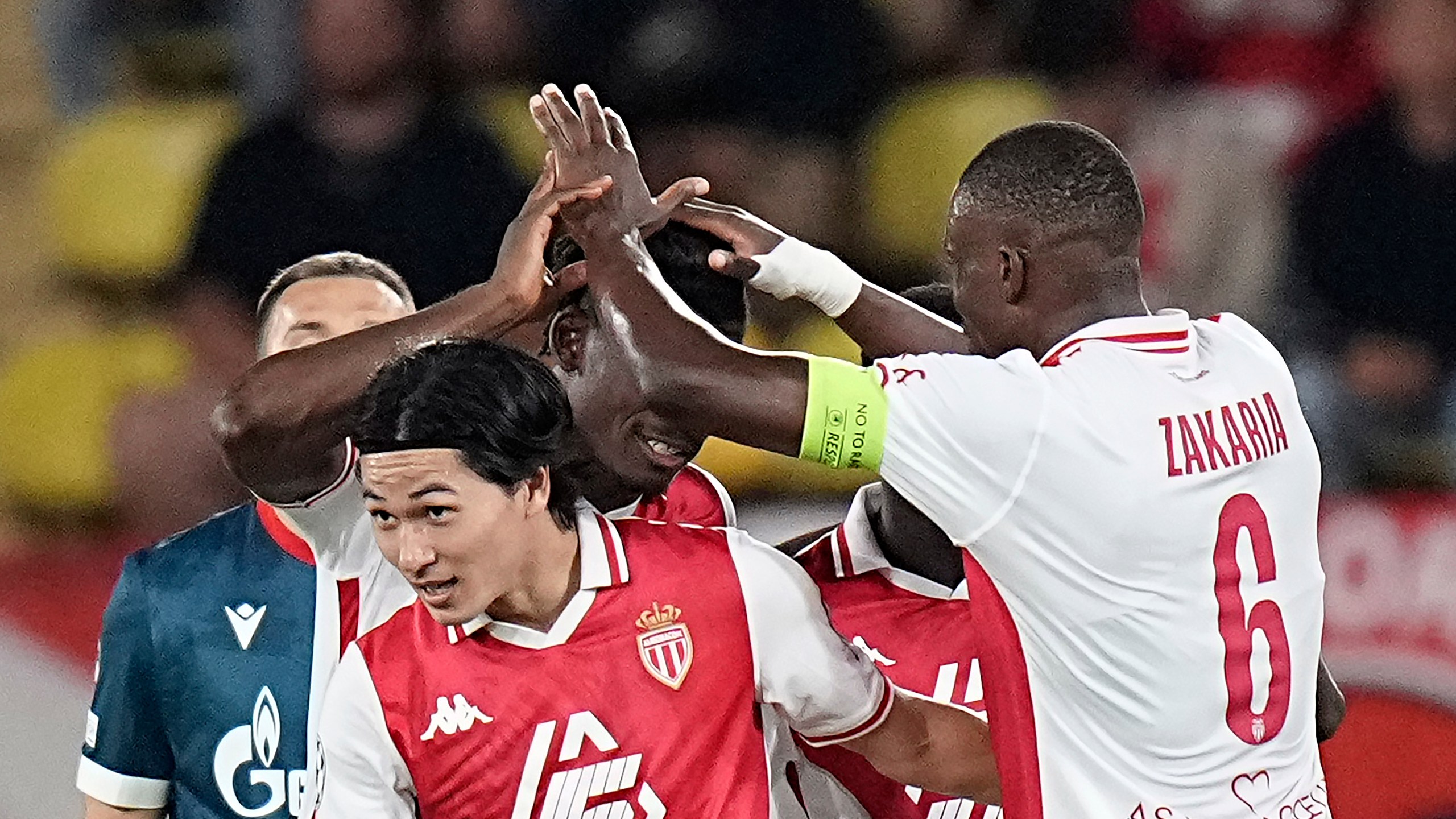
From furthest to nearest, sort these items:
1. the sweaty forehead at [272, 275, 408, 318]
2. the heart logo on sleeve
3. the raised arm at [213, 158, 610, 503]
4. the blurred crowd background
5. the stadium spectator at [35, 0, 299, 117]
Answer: the stadium spectator at [35, 0, 299, 117]
the blurred crowd background
the sweaty forehead at [272, 275, 408, 318]
the raised arm at [213, 158, 610, 503]
the heart logo on sleeve

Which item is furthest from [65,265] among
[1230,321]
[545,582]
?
[1230,321]

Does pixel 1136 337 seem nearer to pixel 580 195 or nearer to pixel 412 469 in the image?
pixel 580 195

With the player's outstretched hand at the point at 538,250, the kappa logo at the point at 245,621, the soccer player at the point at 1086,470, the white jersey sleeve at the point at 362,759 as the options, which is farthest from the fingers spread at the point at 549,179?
the kappa logo at the point at 245,621

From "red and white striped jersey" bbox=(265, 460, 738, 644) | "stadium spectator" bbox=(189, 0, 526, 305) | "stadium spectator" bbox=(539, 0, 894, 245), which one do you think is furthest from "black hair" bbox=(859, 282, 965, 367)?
"stadium spectator" bbox=(539, 0, 894, 245)

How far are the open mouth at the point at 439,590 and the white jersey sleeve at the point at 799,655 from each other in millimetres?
330

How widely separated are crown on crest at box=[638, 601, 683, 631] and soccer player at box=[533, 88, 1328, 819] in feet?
0.71

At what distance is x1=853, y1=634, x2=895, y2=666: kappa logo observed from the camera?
2312mm

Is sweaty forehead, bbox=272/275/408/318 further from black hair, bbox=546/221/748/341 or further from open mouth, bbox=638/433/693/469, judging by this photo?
open mouth, bbox=638/433/693/469

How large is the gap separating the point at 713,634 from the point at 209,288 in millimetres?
2905

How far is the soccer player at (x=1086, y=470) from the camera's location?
1.77 m

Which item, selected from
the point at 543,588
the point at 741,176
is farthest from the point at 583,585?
the point at 741,176

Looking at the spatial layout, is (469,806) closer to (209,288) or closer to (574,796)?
(574,796)

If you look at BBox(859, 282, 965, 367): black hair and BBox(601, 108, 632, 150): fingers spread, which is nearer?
BBox(601, 108, 632, 150): fingers spread

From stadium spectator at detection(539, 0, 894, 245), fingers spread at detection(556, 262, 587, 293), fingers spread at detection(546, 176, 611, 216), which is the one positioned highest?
stadium spectator at detection(539, 0, 894, 245)
